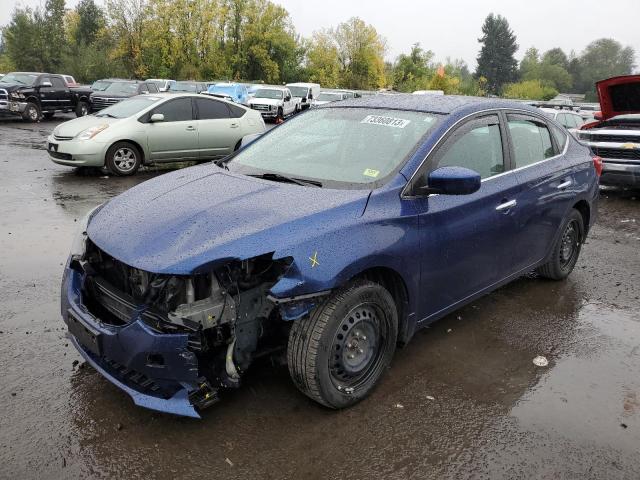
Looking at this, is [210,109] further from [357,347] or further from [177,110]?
[357,347]

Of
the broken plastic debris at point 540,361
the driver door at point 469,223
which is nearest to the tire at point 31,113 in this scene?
the driver door at point 469,223

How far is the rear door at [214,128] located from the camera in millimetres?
11352

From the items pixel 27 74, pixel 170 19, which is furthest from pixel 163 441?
pixel 170 19

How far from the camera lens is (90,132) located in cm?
1017

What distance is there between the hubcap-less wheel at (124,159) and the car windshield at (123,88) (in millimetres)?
11449

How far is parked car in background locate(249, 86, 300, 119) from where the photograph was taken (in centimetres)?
2627

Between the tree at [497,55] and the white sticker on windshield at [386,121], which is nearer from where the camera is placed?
the white sticker on windshield at [386,121]

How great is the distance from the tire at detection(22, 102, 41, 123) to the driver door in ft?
67.4

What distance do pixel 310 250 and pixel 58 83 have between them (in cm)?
2237

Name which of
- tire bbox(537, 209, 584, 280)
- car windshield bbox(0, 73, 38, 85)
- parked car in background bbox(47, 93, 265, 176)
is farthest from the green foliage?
tire bbox(537, 209, 584, 280)

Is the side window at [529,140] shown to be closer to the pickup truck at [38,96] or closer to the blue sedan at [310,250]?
the blue sedan at [310,250]

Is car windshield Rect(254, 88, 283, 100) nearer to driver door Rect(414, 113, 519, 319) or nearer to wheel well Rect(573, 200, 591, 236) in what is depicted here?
wheel well Rect(573, 200, 591, 236)

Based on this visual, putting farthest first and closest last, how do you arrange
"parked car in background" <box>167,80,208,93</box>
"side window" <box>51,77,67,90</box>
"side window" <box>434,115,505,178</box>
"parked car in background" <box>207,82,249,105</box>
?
"parked car in background" <box>207,82,249,105</box> < "parked car in background" <box>167,80,208,93</box> < "side window" <box>51,77,67,90</box> < "side window" <box>434,115,505,178</box>

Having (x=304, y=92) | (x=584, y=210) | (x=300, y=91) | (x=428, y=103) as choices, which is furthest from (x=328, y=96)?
(x=428, y=103)
